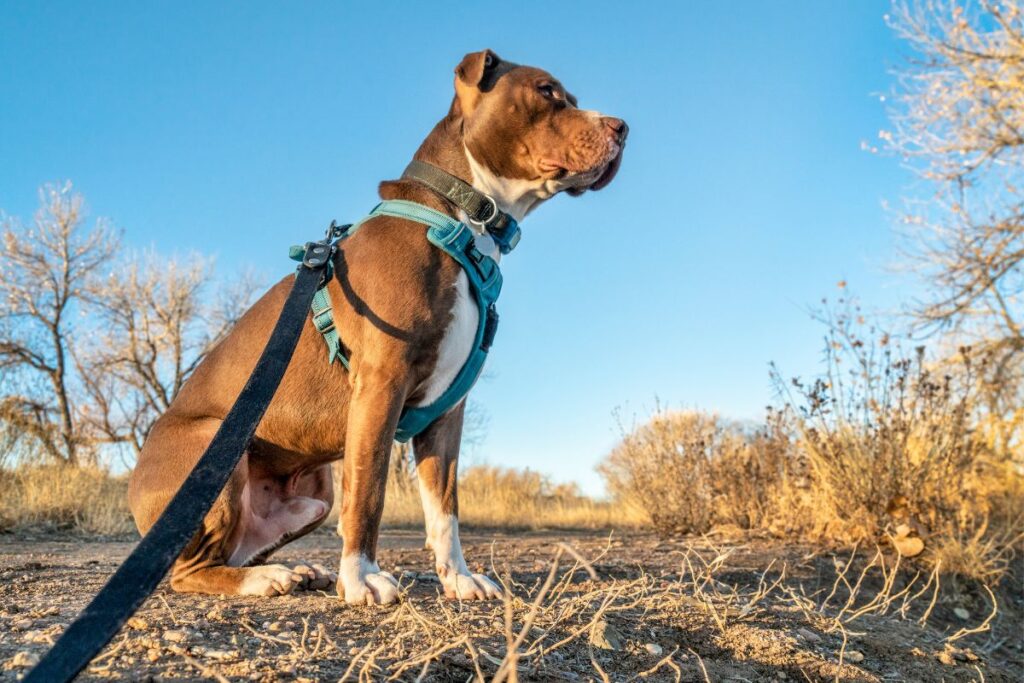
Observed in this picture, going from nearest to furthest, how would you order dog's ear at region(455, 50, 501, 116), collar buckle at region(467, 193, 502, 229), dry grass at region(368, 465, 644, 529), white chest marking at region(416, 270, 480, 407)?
white chest marking at region(416, 270, 480, 407) < collar buckle at region(467, 193, 502, 229) < dog's ear at region(455, 50, 501, 116) < dry grass at region(368, 465, 644, 529)

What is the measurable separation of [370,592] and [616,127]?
6.43 ft

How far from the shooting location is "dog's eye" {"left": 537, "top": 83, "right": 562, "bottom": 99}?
3.10 m

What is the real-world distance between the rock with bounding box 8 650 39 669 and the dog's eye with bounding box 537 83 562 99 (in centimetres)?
251

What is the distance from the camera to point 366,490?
8.43 ft

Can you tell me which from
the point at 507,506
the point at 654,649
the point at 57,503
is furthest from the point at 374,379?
the point at 507,506

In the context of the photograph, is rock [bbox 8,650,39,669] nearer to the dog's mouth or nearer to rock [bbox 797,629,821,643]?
the dog's mouth

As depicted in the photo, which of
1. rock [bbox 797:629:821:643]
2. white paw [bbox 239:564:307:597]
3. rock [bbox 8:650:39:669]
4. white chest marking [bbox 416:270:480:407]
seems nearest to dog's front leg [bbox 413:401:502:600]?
white chest marking [bbox 416:270:480:407]

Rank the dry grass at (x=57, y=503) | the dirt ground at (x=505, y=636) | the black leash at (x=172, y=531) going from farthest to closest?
the dry grass at (x=57, y=503) → the dirt ground at (x=505, y=636) → the black leash at (x=172, y=531)

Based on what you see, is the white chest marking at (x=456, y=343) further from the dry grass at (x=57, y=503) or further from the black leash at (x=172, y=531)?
the dry grass at (x=57, y=503)

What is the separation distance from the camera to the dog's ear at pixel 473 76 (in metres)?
3.08

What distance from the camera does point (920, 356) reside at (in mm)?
6750

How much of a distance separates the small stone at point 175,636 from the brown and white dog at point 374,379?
0.53 meters

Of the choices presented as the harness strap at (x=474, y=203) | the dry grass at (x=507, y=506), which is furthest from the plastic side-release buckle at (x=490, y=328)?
the dry grass at (x=507, y=506)

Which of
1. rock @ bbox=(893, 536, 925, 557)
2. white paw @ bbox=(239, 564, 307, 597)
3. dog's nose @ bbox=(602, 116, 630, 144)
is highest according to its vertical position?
dog's nose @ bbox=(602, 116, 630, 144)
